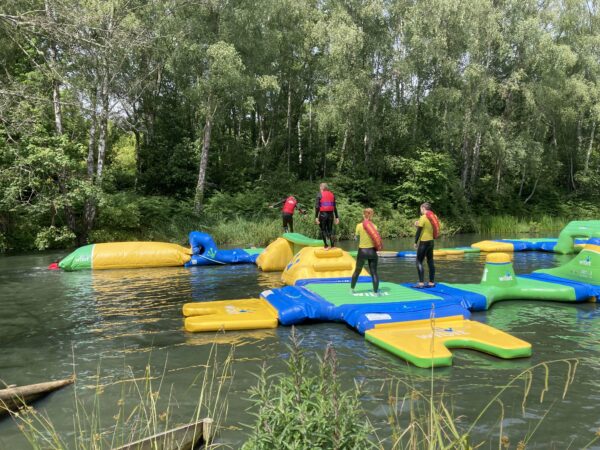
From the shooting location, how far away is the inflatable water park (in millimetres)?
6320

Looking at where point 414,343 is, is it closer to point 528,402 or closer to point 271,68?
point 528,402

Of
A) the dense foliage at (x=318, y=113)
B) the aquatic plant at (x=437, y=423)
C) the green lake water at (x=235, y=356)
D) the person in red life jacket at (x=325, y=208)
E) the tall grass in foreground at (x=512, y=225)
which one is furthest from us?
the tall grass in foreground at (x=512, y=225)

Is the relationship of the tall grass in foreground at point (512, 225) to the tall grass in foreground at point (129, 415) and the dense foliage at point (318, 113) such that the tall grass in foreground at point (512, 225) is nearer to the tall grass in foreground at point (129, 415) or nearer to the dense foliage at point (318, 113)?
the dense foliage at point (318, 113)

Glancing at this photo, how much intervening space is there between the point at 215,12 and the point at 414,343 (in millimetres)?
18525

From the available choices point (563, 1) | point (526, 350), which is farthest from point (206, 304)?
point (563, 1)

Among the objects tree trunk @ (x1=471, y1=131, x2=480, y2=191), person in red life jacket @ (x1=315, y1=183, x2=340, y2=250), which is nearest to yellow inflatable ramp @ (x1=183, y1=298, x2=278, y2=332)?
person in red life jacket @ (x1=315, y1=183, x2=340, y2=250)

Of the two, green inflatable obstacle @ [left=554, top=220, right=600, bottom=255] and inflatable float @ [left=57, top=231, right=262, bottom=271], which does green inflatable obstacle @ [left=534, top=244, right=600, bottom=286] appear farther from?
inflatable float @ [left=57, top=231, right=262, bottom=271]

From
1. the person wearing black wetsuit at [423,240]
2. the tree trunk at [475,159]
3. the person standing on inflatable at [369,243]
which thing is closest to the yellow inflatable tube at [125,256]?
the person standing on inflatable at [369,243]

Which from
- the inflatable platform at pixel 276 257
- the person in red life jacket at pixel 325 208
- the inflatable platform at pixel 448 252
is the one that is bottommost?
the inflatable platform at pixel 448 252

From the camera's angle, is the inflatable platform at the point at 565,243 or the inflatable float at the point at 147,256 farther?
the inflatable platform at the point at 565,243

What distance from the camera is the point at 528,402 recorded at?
4.74m

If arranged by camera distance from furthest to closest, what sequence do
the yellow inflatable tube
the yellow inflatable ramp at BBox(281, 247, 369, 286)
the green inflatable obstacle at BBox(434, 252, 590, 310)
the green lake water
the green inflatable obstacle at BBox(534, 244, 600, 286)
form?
the yellow inflatable tube → the yellow inflatable ramp at BBox(281, 247, 369, 286) → the green inflatable obstacle at BBox(534, 244, 600, 286) → the green inflatable obstacle at BBox(434, 252, 590, 310) → the green lake water

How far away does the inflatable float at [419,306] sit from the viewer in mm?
6211

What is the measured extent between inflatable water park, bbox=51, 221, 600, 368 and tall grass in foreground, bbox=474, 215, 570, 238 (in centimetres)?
1597
